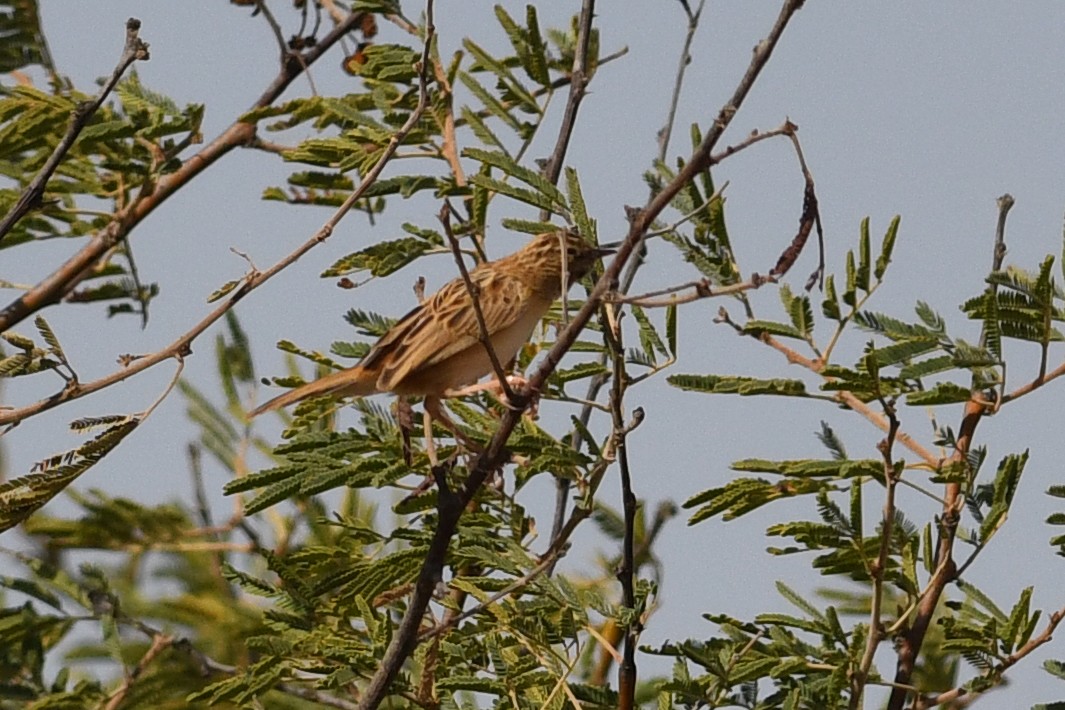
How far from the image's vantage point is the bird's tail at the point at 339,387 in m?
5.18

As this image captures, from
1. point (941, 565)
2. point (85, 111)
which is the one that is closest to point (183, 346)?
point (85, 111)

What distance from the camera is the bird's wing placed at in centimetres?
507

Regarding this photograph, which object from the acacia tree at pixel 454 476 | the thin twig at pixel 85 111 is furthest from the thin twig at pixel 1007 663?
the thin twig at pixel 85 111

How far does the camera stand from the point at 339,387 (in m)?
5.19

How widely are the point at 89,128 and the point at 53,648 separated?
1.90 metres

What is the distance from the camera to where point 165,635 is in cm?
545

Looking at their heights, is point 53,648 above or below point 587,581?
below

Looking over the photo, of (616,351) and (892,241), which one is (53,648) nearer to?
(616,351)

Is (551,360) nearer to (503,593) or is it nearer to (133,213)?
(503,593)

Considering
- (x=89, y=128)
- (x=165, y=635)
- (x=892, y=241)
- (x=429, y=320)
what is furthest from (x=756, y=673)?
(x=89, y=128)

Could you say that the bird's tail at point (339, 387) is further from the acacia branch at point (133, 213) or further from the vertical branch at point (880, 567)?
the vertical branch at point (880, 567)

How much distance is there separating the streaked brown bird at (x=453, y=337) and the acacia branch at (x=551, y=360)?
90 centimetres

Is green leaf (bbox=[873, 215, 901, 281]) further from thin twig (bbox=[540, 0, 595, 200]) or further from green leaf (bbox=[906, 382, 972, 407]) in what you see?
thin twig (bbox=[540, 0, 595, 200])

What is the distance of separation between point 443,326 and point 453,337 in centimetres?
6
